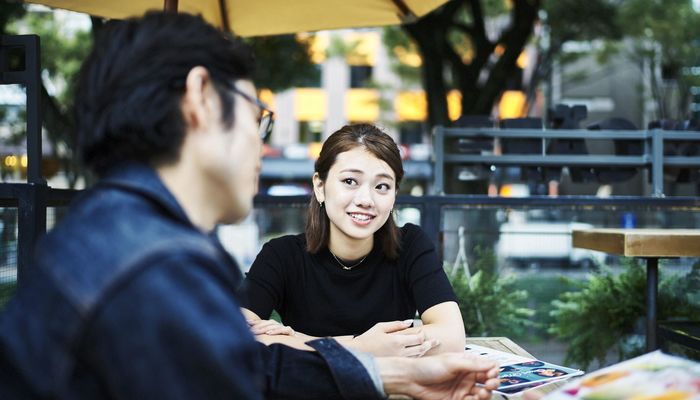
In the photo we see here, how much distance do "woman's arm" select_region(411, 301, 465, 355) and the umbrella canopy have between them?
2125 mm

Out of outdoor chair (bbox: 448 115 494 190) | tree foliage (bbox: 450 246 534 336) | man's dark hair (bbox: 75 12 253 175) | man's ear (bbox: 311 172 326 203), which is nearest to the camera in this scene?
man's dark hair (bbox: 75 12 253 175)

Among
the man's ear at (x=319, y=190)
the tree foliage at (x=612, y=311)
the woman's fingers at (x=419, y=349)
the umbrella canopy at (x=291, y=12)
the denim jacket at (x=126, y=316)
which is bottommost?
the tree foliage at (x=612, y=311)

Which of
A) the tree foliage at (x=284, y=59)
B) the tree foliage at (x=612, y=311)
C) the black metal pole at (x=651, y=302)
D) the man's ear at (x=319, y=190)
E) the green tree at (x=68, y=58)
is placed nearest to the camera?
the man's ear at (x=319, y=190)

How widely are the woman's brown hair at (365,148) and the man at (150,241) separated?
1.37 meters

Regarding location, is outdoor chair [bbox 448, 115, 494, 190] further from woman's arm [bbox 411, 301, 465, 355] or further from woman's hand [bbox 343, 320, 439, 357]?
woman's hand [bbox 343, 320, 439, 357]

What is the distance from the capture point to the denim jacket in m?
0.78

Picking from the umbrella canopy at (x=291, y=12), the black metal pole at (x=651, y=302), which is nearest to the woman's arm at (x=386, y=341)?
the black metal pole at (x=651, y=302)

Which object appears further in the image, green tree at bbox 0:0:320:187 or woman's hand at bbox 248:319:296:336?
green tree at bbox 0:0:320:187

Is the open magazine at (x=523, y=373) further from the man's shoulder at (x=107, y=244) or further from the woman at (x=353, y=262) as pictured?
the man's shoulder at (x=107, y=244)

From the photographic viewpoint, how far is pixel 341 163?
2.49m

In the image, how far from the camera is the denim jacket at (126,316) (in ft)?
2.57

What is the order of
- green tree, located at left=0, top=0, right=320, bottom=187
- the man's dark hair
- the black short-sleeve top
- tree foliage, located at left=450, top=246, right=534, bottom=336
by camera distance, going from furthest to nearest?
1. green tree, located at left=0, top=0, right=320, bottom=187
2. tree foliage, located at left=450, top=246, right=534, bottom=336
3. the black short-sleeve top
4. the man's dark hair

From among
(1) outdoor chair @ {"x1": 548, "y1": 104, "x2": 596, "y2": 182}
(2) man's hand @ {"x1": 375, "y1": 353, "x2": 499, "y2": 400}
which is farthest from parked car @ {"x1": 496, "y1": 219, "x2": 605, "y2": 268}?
(2) man's hand @ {"x1": 375, "y1": 353, "x2": 499, "y2": 400}

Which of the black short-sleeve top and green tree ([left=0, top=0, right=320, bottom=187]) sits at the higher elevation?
green tree ([left=0, top=0, right=320, bottom=187])
